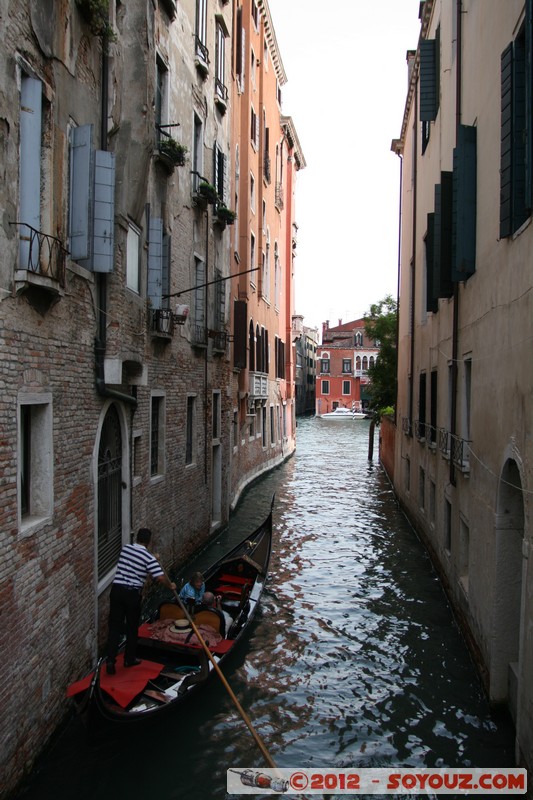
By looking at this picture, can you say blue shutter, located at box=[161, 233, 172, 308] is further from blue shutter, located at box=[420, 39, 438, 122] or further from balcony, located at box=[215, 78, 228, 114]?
blue shutter, located at box=[420, 39, 438, 122]

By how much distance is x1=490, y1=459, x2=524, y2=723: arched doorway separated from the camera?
6234mm

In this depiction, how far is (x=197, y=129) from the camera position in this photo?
12.3m

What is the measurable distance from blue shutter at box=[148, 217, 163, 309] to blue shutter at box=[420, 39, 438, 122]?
532 centimetres

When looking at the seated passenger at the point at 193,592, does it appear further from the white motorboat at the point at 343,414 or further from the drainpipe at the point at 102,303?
the white motorboat at the point at 343,414

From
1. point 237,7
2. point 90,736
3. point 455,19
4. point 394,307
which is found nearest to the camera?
point 90,736

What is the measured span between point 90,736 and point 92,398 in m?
2.91

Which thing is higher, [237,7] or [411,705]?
[237,7]

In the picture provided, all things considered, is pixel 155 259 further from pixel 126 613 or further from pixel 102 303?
pixel 126 613

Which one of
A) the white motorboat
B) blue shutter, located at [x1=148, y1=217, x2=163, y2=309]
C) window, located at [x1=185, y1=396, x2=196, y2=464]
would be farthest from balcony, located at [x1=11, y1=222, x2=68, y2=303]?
the white motorboat

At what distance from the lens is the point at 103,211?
6.43m

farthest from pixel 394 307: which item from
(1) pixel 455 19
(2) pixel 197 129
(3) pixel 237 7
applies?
(1) pixel 455 19

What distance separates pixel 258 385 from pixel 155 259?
1142 cm

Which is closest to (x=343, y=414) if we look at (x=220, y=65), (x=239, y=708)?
(x=220, y=65)

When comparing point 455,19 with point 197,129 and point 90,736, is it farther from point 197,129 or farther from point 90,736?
point 90,736
